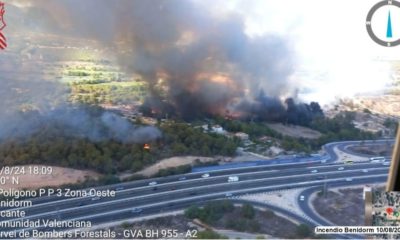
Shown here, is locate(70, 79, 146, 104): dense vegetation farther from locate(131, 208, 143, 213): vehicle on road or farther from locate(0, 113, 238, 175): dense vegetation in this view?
locate(131, 208, 143, 213): vehicle on road

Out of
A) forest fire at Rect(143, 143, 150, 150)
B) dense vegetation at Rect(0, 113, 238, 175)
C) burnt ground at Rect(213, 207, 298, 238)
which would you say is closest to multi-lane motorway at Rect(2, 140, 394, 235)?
burnt ground at Rect(213, 207, 298, 238)

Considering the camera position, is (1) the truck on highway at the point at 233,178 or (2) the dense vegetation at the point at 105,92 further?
(2) the dense vegetation at the point at 105,92

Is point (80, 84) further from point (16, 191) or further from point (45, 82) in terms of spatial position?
point (16, 191)

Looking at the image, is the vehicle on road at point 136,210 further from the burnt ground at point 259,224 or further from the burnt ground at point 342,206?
the burnt ground at point 342,206

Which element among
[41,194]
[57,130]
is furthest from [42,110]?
[41,194]

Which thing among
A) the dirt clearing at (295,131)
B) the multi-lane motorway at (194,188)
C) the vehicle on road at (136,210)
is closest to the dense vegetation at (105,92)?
the dirt clearing at (295,131)

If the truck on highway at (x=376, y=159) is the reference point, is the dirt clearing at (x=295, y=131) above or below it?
above

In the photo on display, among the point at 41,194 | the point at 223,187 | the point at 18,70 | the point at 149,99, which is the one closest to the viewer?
the point at 41,194
